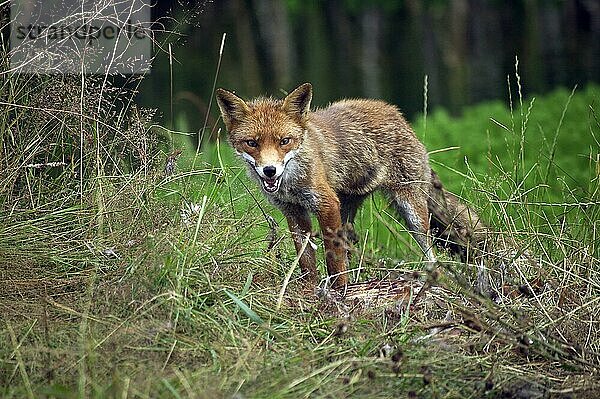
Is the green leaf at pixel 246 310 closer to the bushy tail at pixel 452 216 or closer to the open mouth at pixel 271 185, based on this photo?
the open mouth at pixel 271 185

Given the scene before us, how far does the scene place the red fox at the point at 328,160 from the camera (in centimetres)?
552

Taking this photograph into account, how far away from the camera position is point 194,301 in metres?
4.21

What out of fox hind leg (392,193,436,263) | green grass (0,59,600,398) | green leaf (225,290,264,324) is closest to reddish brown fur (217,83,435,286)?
fox hind leg (392,193,436,263)

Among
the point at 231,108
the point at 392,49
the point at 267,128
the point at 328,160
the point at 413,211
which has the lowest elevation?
the point at 392,49

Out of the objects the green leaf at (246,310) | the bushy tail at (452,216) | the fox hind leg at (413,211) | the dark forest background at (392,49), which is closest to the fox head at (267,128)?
the bushy tail at (452,216)

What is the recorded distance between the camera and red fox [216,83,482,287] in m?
5.52

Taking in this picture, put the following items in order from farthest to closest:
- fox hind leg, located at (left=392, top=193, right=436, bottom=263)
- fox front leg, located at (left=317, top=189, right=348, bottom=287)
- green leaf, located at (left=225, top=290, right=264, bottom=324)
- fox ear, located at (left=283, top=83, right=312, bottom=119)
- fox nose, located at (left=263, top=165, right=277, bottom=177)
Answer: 1. fox hind leg, located at (left=392, top=193, right=436, bottom=263)
2. fox ear, located at (left=283, top=83, right=312, bottom=119)
3. fox front leg, located at (left=317, top=189, right=348, bottom=287)
4. fox nose, located at (left=263, top=165, right=277, bottom=177)
5. green leaf, located at (left=225, top=290, right=264, bottom=324)

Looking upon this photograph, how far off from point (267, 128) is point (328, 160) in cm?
55

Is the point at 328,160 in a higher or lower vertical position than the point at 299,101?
lower

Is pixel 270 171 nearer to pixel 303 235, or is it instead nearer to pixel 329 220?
pixel 303 235

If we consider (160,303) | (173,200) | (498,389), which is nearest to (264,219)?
(173,200)

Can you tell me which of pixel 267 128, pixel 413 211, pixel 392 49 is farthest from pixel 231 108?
pixel 392 49

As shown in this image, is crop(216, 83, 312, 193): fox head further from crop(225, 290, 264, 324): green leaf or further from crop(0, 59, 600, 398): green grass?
crop(225, 290, 264, 324): green leaf

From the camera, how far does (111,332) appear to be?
3.87 meters
